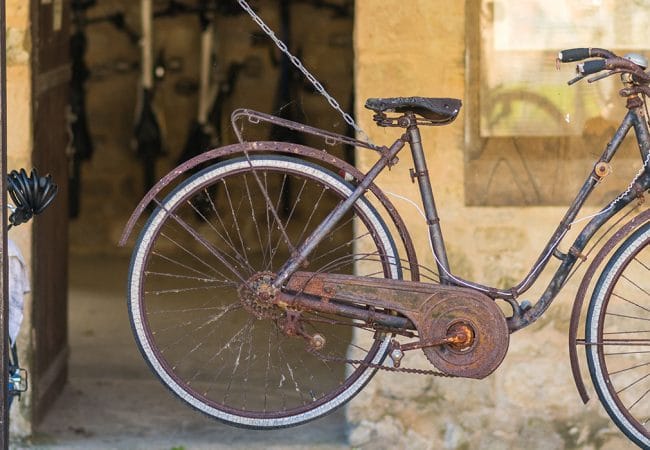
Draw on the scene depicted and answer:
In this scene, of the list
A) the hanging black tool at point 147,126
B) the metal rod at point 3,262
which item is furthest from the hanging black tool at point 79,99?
the metal rod at point 3,262

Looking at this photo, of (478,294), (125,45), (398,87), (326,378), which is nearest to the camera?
(478,294)

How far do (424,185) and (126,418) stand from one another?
2.68 metres

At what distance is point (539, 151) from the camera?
6176 mm

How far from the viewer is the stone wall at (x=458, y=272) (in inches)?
241

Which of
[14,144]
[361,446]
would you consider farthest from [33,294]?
[361,446]

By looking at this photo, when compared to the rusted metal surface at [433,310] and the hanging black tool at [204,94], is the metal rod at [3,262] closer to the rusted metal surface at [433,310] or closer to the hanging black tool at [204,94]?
the rusted metal surface at [433,310]

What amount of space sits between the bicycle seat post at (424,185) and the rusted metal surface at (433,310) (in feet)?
0.43

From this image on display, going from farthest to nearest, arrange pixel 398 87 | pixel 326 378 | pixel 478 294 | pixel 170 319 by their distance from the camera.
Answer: pixel 170 319 → pixel 326 378 → pixel 398 87 → pixel 478 294

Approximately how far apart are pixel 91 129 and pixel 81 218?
722 millimetres

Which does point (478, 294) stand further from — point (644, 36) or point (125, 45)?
point (125, 45)

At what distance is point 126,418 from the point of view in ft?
23.0

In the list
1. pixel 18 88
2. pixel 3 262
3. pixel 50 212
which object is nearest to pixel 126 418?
pixel 50 212

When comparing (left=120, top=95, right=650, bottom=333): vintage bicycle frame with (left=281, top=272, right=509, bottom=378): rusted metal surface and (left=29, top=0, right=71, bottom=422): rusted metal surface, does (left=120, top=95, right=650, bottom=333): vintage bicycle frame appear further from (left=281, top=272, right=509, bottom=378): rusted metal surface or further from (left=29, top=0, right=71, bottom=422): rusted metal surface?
(left=29, top=0, right=71, bottom=422): rusted metal surface

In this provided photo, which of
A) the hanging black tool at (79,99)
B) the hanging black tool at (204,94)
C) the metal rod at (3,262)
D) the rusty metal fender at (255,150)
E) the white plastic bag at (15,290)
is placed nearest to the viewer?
the metal rod at (3,262)
